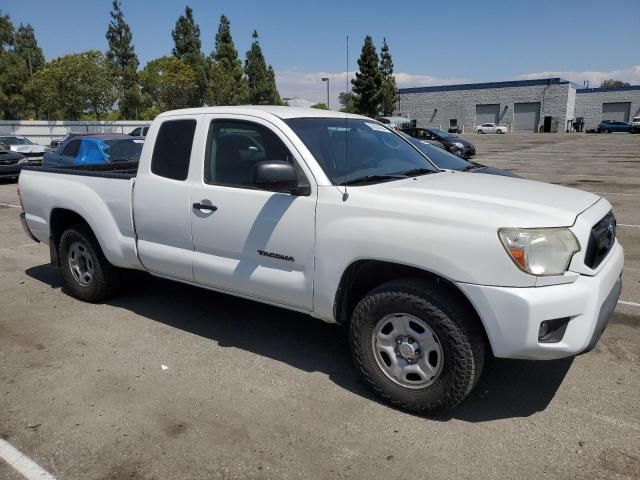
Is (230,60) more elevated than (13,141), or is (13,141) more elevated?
(230,60)

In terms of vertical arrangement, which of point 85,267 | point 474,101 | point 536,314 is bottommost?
point 85,267

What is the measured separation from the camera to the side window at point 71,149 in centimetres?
1292

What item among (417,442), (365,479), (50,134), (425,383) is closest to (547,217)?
(425,383)

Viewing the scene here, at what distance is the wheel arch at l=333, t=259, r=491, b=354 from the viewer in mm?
3211

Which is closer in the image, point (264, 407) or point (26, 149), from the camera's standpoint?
point (264, 407)

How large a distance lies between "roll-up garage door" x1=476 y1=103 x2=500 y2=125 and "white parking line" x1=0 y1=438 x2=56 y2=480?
74.1 meters

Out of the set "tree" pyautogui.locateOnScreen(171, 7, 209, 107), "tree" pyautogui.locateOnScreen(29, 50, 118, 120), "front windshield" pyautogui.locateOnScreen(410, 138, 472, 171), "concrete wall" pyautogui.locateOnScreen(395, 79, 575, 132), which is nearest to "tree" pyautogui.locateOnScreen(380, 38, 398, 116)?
"concrete wall" pyautogui.locateOnScreen(395, 79, 575, 132)

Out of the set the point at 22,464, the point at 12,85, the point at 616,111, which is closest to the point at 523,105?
the point at 616,111

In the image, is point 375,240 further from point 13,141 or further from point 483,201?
point 13,141

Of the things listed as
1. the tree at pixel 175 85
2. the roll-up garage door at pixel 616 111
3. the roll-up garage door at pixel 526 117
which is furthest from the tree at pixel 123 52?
the roll-up garage door at pixel 616 111

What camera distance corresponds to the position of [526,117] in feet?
226

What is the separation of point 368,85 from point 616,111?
32.4m

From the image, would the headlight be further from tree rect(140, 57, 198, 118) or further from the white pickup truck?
tree rect(140, 57, 198, 118)

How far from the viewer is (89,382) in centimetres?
391
